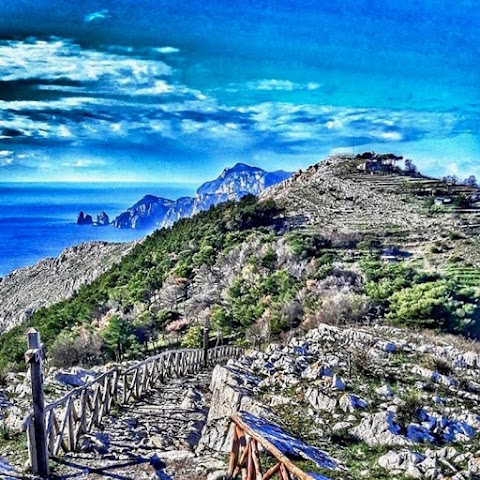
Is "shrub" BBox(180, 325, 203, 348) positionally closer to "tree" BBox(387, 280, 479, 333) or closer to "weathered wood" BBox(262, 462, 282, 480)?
"tree" BBox(387, 280, 479, 333)

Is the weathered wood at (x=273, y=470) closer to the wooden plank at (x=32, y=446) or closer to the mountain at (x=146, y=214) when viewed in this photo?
the wooden plank at (x=32, y=446)

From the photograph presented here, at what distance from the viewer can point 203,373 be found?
1436 cm

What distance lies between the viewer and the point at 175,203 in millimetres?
89375

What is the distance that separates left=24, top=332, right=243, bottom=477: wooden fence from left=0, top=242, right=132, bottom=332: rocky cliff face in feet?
121

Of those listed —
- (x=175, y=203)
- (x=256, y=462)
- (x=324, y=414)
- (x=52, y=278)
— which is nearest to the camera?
(x=256, y=462)

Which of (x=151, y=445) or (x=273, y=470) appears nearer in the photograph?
(x=273, y=470)

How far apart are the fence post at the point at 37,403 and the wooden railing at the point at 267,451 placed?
2.21m

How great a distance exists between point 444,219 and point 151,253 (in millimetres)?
21047

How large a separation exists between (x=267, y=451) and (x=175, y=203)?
84.7 m

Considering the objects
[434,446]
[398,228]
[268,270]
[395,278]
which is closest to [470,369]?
[434,446]

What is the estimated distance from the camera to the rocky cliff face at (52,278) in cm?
5059

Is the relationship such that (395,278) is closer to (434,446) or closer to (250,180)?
(434,446)

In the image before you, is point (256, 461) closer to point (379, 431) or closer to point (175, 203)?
point (379, 431)

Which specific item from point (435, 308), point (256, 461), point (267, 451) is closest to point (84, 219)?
point (435, 308)
